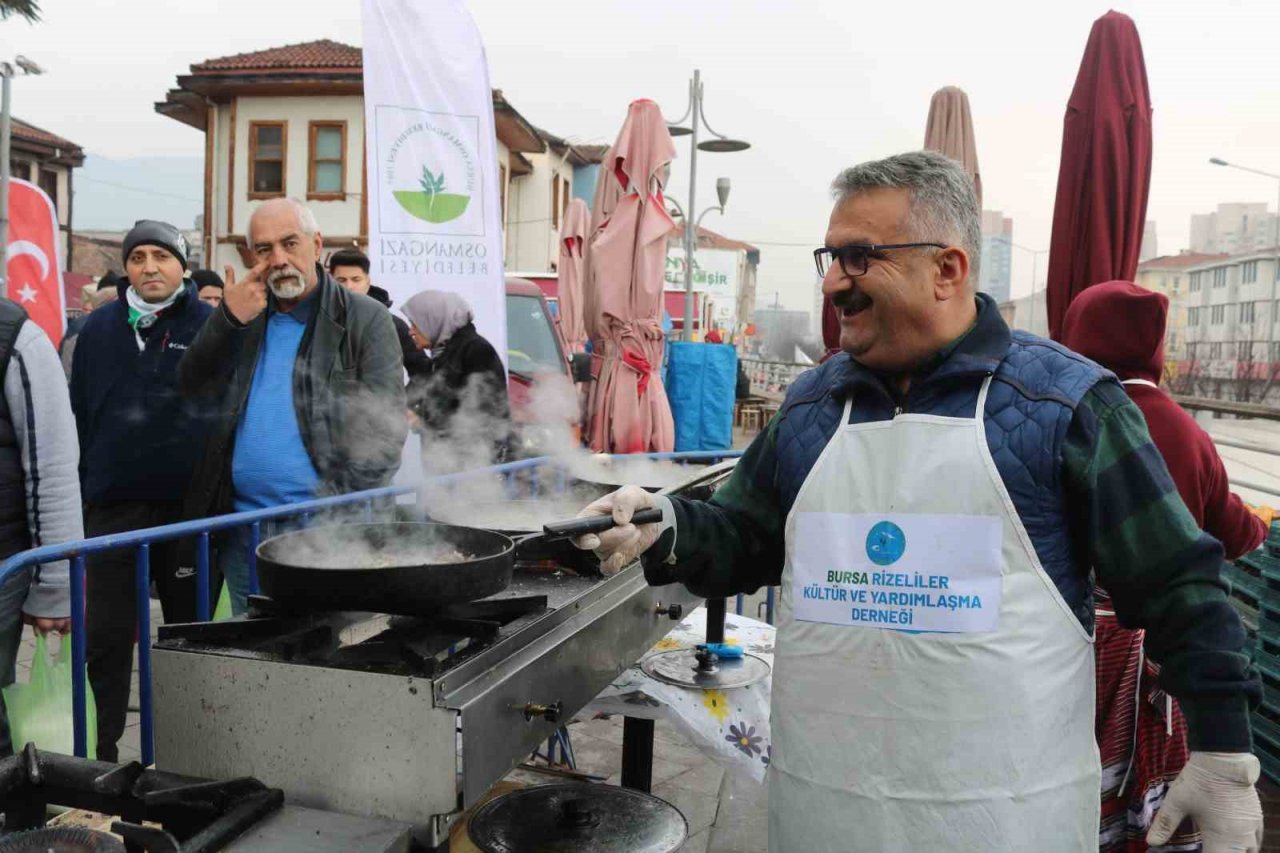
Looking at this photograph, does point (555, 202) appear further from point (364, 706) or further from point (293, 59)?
point (364, 706)

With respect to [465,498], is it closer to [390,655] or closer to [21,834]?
[390,655]

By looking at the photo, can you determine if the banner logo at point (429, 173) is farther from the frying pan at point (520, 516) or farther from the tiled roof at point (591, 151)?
the tiled roof at point (591, 151)

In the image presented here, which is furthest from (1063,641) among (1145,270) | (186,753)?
(1145,270)

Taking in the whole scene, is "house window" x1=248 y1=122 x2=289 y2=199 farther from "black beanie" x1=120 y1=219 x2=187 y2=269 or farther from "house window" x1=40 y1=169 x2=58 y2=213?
"black beanie" x1=120 y1=219 x2=187 y2=269

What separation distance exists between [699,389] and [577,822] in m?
8.20

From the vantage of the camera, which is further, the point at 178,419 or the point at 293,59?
the point at 293,59

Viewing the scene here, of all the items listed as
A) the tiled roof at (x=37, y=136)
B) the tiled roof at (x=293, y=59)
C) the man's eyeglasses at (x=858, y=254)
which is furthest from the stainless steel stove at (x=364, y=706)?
the tiled roof at (x=37, y=136)

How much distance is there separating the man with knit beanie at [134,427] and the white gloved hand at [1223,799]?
337 cm

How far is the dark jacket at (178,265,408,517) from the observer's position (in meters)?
3.58

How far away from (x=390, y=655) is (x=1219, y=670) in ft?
5.02

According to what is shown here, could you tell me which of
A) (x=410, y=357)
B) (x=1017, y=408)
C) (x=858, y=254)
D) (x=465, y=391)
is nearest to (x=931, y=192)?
(x=858, y=254)

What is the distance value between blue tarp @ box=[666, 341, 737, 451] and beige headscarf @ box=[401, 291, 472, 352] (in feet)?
16.0

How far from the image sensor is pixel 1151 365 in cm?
318

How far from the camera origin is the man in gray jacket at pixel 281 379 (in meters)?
3.58
